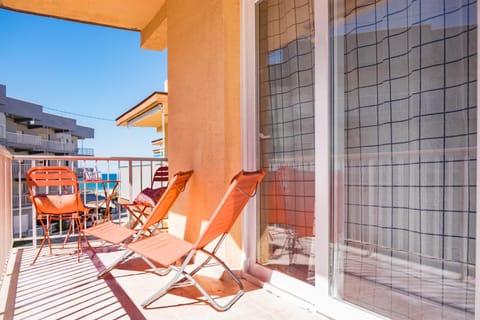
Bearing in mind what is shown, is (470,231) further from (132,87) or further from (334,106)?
(132,87)

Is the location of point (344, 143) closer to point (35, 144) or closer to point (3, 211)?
point (3, 211)

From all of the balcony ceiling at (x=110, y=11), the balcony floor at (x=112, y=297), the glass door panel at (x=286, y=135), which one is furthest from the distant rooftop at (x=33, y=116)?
the glass door panel at (x=286, y=135)

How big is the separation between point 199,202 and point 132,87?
3571 cm

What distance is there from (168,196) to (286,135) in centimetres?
123

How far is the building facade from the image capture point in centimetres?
165

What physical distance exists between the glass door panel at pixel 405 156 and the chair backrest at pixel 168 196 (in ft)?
4.83

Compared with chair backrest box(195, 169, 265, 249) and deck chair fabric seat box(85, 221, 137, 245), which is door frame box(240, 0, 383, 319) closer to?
chair backrest box(195, 169, 265, 249)

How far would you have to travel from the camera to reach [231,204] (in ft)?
8.01

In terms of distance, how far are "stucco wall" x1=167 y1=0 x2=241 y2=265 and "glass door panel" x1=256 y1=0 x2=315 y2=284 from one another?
257 mm

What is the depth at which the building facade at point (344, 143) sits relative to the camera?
1.65 metres

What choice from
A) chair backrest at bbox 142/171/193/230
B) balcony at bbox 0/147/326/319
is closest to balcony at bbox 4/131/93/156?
balcony at bbox 0/147/326/319

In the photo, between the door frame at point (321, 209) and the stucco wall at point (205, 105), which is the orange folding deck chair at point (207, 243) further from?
the stucco wall at point (205, 105)

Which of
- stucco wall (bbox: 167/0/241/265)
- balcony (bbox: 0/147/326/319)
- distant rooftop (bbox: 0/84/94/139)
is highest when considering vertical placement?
distant rooftop (bbox: 0/84/94/139)

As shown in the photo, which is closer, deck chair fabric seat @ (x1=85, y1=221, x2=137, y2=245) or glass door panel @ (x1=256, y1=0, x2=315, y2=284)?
glass door panel @ (x1=256, y1=0, x2=315, y2=284)
